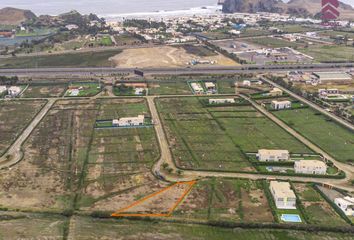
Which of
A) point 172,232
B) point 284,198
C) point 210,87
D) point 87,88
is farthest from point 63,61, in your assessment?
point 284,198

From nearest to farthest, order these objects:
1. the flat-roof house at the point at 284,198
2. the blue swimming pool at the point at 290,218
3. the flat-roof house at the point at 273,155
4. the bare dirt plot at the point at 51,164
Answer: the blue swimming pool at the point at 290,218 → the flat-roof house at the point at 284,198 → the bare dirt plot at the point at 51,164 → the flat-roof house at the point at 273,155

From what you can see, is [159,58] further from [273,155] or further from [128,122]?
[273,155]

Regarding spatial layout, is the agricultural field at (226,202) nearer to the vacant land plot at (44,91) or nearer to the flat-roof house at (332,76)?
the vacant land plot at (44,91)

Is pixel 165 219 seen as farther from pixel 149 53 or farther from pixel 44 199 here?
pixel 149 53

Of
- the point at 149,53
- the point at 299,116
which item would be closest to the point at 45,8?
the point at 149,53

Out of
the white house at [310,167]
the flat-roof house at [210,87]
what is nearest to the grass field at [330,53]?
the flat-roof house at [210,87]

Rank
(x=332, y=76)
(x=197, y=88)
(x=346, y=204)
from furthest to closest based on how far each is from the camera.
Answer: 1. (x=332, y=76)
2. (x=197, y=88)
3. (x=346, y=204)
